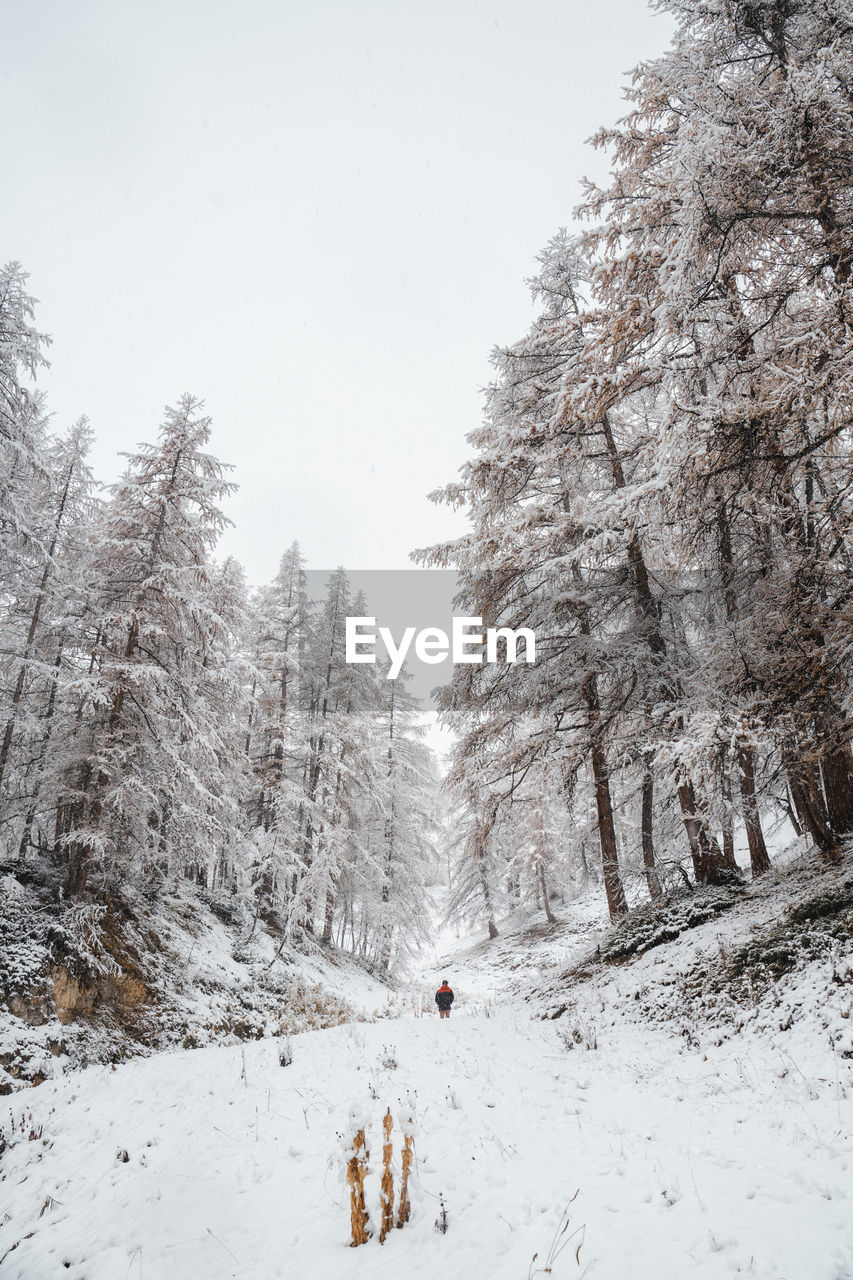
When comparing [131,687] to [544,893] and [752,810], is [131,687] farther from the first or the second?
[544,893]

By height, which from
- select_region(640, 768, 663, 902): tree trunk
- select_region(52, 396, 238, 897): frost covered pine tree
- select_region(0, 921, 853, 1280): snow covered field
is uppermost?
select_region(52, 396, 238, 897): frost covered pine tree

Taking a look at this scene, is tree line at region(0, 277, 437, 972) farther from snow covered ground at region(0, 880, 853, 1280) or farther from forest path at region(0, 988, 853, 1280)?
forest path at region(0, 988, 853, 1280)

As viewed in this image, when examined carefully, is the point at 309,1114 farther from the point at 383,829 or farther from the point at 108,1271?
the point at 383,829

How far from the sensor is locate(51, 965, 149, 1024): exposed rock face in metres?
10.3

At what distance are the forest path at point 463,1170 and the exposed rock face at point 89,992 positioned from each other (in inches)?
93.1

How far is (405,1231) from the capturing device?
426cm

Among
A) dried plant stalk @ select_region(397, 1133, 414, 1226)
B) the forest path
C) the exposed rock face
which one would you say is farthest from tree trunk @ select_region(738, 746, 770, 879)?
the exposed rock face

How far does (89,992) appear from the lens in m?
10.7

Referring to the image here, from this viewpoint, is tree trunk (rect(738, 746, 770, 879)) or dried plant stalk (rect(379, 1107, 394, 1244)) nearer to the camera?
dried plant stalk (rect(379, 1107, 394, 1244))

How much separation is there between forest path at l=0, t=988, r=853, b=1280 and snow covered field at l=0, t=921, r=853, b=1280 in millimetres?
19

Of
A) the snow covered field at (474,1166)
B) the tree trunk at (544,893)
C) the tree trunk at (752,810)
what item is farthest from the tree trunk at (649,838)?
the tree trunk at (544,893)

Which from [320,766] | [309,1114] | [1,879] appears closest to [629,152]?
[309,1114]

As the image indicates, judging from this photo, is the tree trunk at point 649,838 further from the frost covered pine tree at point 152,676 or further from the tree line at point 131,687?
the tree line at point 131,687

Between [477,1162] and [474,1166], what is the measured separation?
3.0 inches
